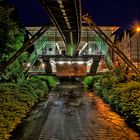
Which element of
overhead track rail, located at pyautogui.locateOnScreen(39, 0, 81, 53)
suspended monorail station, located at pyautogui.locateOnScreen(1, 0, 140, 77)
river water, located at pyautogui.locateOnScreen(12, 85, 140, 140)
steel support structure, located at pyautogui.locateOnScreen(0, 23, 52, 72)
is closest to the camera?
river water, located at pyautogui.locateOnScreen(12, 85, 140, 140)

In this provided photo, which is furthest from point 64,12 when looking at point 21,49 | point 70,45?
point 70,45

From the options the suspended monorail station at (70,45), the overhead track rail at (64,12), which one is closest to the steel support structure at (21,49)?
the suspended monorail station at (70,45)

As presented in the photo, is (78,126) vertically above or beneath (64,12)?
beneath

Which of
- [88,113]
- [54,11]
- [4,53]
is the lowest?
[88,113]

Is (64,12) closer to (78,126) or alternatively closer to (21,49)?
(78,126)

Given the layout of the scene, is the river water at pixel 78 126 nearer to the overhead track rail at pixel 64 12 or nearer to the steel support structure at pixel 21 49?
the overhead track rail at pixel 64 12

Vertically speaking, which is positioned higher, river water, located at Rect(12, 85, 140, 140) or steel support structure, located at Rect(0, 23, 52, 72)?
steel support structure, located at Rect(0, 23, 52, 72)

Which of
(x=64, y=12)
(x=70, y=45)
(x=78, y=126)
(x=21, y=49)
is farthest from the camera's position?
(x=70, y=45)

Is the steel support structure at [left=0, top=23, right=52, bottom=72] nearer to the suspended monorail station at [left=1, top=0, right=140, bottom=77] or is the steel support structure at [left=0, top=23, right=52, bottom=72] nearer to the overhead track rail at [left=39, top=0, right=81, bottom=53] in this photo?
the suspended monorail station at [left=1, top=0, right=140, bottom=77]

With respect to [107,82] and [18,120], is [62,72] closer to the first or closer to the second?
[107,82]

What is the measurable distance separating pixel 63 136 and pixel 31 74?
114 feet

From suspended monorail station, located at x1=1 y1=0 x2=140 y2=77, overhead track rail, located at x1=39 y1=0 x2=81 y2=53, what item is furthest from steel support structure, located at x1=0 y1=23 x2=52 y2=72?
overhead track rail, located at x1=39 y1=0 x2=81 y2=53

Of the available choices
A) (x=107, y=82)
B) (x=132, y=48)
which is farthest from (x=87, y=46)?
(x=107, y=82)

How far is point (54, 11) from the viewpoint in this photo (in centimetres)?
2008
